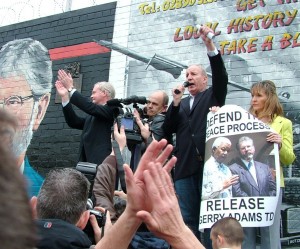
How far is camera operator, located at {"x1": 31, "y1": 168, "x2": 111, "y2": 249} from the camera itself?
1.56 m

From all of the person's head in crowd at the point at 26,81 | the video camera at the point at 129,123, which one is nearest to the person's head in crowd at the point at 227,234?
the video camera at the point at 129,123

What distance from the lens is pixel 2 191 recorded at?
599 mm

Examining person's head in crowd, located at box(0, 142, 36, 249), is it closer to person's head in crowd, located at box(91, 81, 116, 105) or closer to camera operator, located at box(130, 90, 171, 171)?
camera operator, located at box(130, 90, 171, 171)

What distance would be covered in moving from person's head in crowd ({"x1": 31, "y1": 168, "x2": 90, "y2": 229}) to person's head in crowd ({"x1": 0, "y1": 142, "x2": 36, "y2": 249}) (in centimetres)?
115

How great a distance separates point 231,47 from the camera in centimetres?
501

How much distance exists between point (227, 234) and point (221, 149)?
0.71 m

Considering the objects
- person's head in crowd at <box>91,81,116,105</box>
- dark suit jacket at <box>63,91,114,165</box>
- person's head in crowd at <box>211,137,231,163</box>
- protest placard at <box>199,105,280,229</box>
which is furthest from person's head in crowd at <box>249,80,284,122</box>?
person's head in crowd at <box>91,81,116,105</box>

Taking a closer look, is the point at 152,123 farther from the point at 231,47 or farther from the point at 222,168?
the point at 231,47

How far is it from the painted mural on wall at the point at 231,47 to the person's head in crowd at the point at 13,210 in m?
3.94

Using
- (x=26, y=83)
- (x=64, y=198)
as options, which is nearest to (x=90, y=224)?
(x=64, y=198)

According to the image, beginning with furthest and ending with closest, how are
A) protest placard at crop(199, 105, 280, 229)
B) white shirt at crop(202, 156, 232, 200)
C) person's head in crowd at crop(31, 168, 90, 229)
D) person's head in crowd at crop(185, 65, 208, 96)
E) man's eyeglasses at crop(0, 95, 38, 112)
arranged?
man's eyeglasses at crop(0, 95, 38, 112)
person's head in crowd at crop(185, 65, 208, 96)
white shirt at crop(202, 156, 232, 200)
protest placard at crop(199, 105, 280, 229)
person's head in crowd at crop(31, 168, 90, 229)

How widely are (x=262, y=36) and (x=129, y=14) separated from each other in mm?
1929

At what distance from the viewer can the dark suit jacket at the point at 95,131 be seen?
3848 mm

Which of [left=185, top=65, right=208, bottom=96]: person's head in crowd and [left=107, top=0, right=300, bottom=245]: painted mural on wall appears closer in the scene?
[left=185, top=65, right=208, bottom=96]: person's head in crowd
